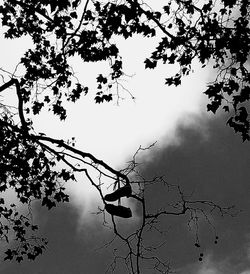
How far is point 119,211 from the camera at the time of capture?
5.19m

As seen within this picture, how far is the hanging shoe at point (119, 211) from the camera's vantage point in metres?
5.14

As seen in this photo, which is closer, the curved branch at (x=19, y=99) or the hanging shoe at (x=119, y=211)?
the hanging shoe at (x=119, y=211)

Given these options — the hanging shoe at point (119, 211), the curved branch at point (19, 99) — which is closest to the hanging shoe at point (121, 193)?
the hanging shoe at point (119, 211)

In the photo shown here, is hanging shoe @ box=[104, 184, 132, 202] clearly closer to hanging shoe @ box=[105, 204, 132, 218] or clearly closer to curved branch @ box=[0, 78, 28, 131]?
hanging shoe @ box=[105, 204, 132, 218]

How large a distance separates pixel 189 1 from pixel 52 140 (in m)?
3.89

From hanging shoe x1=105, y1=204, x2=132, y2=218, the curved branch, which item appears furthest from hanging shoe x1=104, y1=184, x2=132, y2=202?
the curved branch

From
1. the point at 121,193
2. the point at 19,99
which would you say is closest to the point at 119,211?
the point at 121,193

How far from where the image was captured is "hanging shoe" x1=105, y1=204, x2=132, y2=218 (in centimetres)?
514

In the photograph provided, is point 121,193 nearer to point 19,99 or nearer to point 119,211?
point 119,211

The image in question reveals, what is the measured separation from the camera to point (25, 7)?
8.22m

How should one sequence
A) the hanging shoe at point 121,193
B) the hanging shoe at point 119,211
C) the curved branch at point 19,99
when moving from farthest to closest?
the curved branch at point 19,99
the hanging shoe at point 119,211
the hanging shoe at point 121,193

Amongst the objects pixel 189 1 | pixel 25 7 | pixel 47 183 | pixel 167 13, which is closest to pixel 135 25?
pixel 167 13

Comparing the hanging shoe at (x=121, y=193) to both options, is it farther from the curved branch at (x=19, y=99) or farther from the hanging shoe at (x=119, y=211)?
the curved branch at (x=19, y=99)

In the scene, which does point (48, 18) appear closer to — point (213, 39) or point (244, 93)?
point (213, 39)
